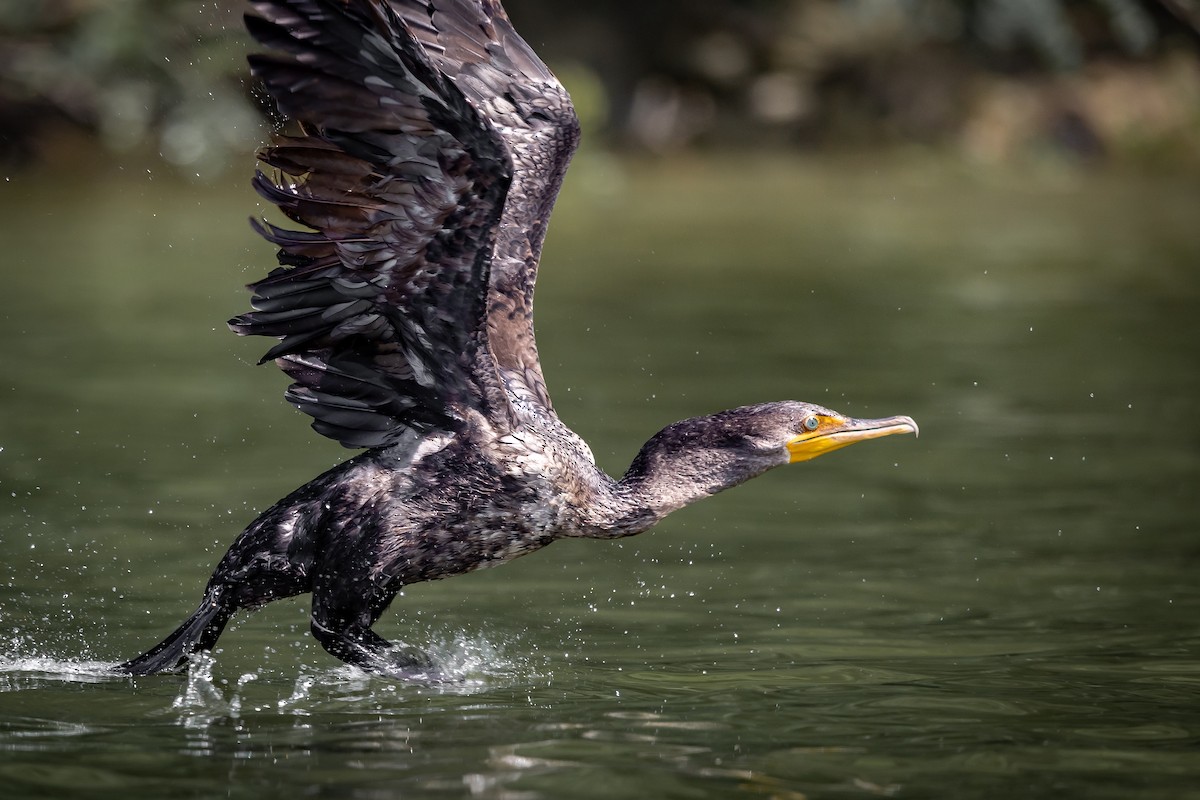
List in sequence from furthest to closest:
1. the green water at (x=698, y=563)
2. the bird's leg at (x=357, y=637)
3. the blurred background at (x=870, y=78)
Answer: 1. the blurred background at (x=870, y=78)
2. the bird's leg at (x=357, y=637)
3. the green water at (x=698, y=563)

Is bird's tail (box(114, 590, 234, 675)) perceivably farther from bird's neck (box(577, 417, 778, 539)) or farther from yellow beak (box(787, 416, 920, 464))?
yellow beak (box(787, 416, 920, 464))

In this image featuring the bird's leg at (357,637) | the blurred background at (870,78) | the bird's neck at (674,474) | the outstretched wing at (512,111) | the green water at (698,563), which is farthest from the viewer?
the blurred background at (870,78)

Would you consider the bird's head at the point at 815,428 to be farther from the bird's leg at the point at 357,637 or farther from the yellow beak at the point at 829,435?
the bird's leg at the point at 357,637

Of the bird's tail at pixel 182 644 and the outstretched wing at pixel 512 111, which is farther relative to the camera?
the outstretched wing at pixel 512 111

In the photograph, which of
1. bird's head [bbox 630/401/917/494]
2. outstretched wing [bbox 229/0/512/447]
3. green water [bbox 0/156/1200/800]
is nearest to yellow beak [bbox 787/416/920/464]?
bird's head [bbox 630/401/917/494]

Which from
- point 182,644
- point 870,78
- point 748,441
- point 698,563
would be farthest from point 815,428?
point 870,78

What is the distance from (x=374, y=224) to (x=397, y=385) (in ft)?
1.95

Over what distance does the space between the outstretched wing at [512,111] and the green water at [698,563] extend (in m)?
1.20

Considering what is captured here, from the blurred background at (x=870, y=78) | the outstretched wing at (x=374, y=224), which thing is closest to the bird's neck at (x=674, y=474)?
the outstretched wing at (x=374, y=224)

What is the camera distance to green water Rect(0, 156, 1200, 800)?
17.1ft

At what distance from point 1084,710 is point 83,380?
22.2ft

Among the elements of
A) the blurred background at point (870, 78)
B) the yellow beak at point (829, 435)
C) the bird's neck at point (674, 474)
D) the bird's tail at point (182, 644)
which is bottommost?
the bird's tail at point (182, 644)

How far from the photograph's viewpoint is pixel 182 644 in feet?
19.8

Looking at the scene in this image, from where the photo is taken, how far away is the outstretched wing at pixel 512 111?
263 inches
